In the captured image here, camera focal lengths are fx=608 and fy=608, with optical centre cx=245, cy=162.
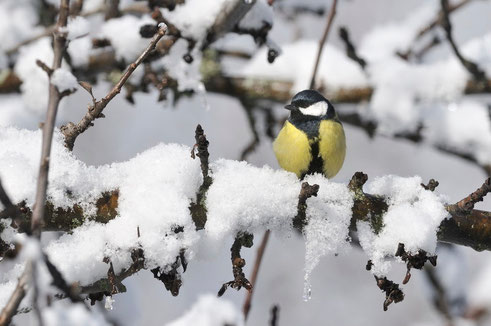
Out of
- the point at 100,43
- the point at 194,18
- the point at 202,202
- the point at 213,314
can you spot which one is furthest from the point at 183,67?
the point at 213,314

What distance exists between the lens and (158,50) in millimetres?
2469

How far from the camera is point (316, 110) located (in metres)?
2.46

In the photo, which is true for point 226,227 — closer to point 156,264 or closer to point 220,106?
point 156,264

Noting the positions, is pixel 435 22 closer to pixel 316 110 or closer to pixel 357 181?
pixel 316 110

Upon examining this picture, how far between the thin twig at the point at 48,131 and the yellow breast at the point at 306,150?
48.9 inches

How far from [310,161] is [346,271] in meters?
7.29

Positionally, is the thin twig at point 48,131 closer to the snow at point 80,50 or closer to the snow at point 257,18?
the snow at point 257,18

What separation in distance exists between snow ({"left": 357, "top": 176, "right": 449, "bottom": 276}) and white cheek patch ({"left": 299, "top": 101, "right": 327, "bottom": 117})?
2.27ft

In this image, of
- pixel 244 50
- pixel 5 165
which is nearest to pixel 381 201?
pixel 5 165

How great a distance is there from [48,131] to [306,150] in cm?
136

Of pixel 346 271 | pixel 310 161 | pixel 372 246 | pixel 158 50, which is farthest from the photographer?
pixel 346 271

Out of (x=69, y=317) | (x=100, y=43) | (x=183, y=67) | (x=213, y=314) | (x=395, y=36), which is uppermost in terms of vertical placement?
(x=69, y=317)

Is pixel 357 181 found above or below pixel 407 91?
above

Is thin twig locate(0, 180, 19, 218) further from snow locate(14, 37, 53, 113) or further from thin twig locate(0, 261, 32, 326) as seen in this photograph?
snow locate(14, 37, 53, 113)
